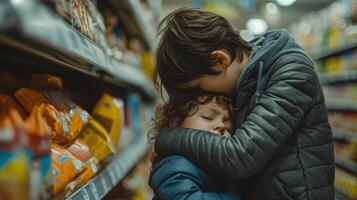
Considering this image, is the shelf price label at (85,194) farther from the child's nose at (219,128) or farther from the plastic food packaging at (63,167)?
the child's nose at (219,128)

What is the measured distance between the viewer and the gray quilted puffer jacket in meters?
1.08

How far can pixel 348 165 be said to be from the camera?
11.5 feet

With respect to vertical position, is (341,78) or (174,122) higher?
(174,122)

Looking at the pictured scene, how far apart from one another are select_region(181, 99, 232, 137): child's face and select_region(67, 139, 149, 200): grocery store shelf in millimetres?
328

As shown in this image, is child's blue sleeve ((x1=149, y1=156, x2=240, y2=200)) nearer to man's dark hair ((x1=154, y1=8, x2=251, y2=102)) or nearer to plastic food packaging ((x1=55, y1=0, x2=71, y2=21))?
man's dark hair ((x1=154, y1=8, x2=251, y2=102))

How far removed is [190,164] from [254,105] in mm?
231

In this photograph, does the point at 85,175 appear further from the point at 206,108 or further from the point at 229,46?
the point at 229,46

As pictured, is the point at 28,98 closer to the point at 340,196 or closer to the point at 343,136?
the point at 340,196

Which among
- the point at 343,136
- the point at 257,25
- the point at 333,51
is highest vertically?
the point at 333,51

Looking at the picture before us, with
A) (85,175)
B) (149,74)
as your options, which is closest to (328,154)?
(85,175)

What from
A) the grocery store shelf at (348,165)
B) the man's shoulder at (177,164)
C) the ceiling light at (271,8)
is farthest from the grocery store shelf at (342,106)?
the ceiling light at (271,8)

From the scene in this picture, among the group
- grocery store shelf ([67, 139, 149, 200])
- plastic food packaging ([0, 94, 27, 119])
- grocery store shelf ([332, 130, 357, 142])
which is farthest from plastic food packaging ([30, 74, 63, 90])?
grocery store shelf ([332, 130, 357, 142])

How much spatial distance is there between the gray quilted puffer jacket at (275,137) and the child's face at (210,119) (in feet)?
0.22

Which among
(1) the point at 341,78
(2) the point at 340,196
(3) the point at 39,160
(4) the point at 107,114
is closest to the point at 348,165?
(2) the point at 340,196
